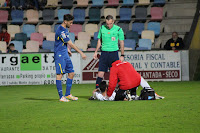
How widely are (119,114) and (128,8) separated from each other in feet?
46.3

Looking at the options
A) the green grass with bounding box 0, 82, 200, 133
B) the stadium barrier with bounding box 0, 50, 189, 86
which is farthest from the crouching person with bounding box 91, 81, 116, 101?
the stadium barrier with bounding box 0, 50, 189, 86

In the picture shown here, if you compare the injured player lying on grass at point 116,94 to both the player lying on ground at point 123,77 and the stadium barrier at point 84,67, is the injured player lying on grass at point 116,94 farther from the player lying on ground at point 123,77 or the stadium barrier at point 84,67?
the stadium barrier at point 84,67

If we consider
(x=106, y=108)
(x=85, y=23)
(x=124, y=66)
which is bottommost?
(x=106, y=108)

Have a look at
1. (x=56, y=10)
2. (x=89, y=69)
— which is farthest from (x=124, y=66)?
(x=56, y=10)

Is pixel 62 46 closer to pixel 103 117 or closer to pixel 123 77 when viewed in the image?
pixel 123 77

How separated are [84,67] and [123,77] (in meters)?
7.45

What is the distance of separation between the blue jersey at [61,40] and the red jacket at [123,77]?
1.26 m

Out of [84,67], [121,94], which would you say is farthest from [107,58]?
[84,67]

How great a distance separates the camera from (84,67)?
1620 cm

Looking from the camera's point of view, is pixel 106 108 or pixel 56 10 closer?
pixel 106 108

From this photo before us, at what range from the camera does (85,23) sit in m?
20.8

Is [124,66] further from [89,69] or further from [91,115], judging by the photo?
[89,69]

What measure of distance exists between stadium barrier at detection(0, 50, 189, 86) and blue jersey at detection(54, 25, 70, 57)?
22.0ft

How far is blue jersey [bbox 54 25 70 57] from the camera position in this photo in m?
9.20
